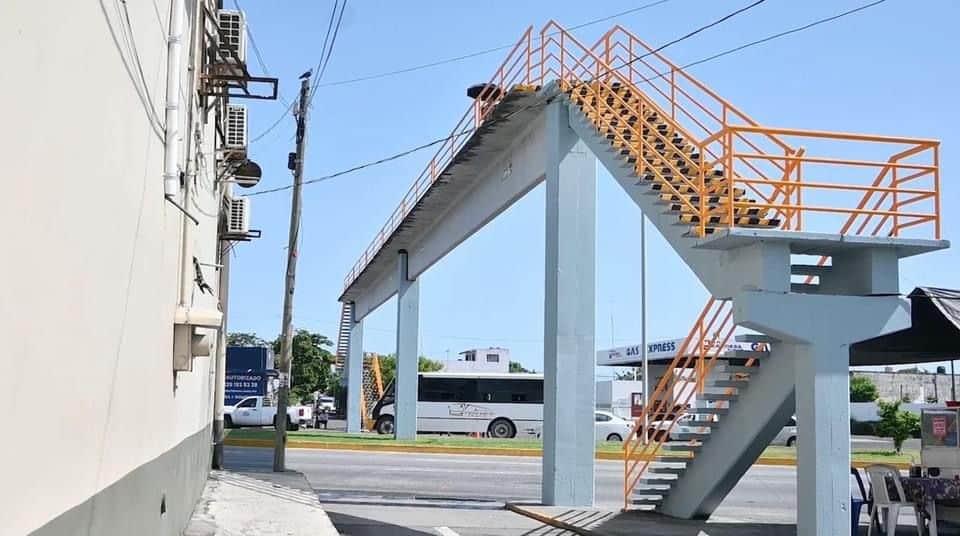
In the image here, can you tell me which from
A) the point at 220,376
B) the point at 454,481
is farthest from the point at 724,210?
the point at 220,376

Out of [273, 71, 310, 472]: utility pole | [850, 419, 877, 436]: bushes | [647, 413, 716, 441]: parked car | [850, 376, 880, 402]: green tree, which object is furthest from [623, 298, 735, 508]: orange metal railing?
[850, 376, 880, 402]: green tree

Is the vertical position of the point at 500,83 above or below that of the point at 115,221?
above

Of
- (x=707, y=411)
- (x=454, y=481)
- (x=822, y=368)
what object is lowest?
(x=454, y=481)

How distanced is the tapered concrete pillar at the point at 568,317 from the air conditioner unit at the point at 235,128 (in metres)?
5.18

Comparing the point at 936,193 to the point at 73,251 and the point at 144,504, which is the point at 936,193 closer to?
the point at 144,504

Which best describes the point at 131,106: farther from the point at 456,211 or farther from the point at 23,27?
the point at 456,211

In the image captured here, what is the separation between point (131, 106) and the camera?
19.6ft

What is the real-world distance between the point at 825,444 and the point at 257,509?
25.3 feet

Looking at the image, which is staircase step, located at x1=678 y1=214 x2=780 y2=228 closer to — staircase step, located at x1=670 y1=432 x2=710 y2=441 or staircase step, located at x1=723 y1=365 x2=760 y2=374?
staircase step, located at x1=723 y1=365 x2=760 y2=374

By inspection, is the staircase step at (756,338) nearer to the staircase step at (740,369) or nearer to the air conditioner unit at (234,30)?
the staircase step at (740,369)

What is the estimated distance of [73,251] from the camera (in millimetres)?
4434

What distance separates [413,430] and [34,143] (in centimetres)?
3265

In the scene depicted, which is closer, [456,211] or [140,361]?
[140,361]

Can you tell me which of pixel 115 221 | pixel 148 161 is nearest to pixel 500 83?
pixel 148 161
